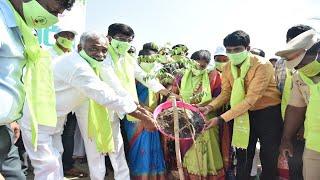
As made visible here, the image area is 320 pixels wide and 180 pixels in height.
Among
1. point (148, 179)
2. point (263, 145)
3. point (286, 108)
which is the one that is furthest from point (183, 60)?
point (148, 179)

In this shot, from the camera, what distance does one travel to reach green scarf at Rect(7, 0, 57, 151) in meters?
1.56

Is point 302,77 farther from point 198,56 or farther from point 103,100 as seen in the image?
point 103,100

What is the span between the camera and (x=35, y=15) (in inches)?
63.6

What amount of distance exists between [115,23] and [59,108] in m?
1.43

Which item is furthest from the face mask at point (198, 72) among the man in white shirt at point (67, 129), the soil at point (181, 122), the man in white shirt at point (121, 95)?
the man in white shirt at point (67, 129)

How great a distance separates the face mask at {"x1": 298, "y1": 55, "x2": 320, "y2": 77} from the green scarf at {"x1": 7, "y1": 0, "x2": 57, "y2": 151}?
77.8 inches

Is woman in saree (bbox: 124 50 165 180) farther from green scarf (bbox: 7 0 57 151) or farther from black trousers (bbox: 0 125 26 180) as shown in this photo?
black trousers (bbox: 0 125 26 180)

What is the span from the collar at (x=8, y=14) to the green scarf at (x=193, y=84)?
272cm

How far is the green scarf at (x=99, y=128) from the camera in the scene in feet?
11.3

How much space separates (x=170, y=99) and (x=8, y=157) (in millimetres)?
2181

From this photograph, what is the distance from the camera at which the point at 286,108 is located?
3355 millimetres

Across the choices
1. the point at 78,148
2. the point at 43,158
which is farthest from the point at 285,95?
the point at 78,148

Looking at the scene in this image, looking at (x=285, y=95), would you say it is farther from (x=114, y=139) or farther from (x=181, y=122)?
(x=114, y=139)

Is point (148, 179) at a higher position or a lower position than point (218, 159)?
lower
